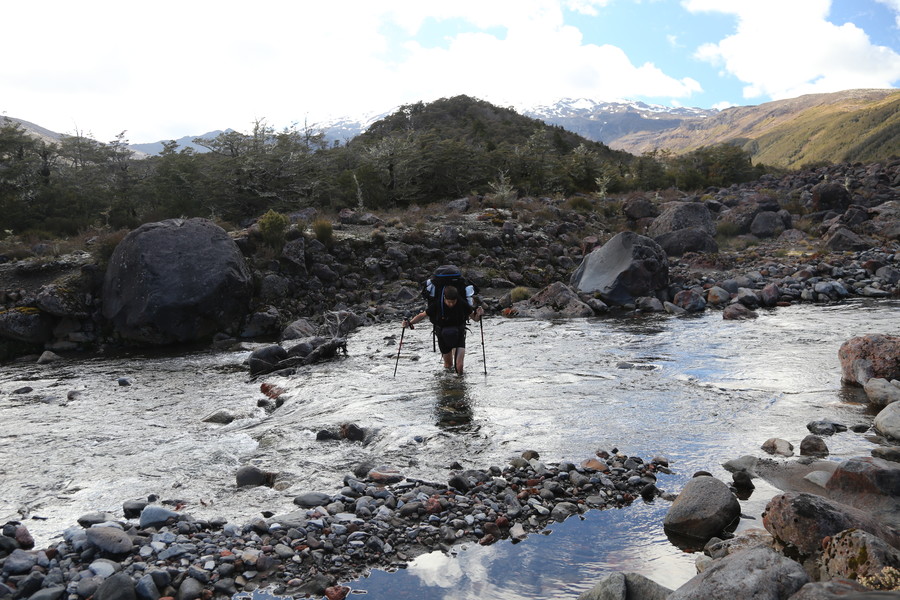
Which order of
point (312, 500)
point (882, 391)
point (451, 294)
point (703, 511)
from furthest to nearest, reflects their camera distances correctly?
point (451, 294)
point (882, 391)
point (312, 500)
point (703, 511)

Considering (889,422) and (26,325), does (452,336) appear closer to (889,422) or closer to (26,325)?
(889,422)

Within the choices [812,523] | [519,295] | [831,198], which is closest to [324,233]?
[519,295]

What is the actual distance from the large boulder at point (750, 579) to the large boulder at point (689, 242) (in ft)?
78.8

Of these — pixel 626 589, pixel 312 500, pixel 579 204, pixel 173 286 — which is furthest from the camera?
pixel 579 204

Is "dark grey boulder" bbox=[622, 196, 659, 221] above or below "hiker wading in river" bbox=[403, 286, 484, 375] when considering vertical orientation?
above

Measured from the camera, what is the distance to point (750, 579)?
135 inches

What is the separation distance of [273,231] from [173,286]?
4.97 metres

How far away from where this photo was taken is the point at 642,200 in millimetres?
31500

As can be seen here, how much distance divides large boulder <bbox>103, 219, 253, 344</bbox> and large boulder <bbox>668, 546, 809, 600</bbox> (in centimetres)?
1493

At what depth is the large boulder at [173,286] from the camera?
15508 millimetres

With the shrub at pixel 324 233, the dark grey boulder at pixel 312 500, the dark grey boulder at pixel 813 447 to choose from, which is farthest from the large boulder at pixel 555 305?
the dark grey boulder at pixel 312 500

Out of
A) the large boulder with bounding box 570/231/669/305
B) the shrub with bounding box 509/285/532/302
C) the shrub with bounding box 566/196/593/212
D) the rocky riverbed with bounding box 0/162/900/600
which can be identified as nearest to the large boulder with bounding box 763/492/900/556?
the rocky riverbed with bounding box 0/162/900/600

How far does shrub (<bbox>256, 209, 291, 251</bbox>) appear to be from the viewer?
1992cm

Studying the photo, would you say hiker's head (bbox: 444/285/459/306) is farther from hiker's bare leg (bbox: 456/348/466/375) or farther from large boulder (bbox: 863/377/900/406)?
large boulder (bbox: 863/377/900/406)
